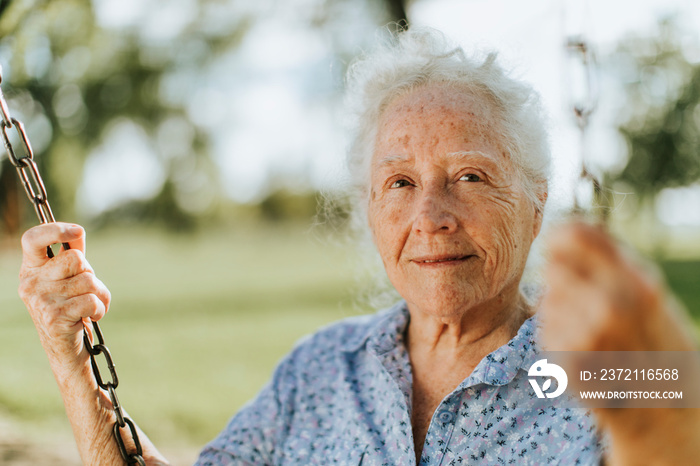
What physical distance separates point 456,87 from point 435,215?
1.45 feet

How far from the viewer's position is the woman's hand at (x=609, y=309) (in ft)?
2.91

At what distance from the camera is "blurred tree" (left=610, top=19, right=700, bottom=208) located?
17.9m

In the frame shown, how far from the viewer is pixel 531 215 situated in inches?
75.7

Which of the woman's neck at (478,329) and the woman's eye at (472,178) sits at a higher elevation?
the woman's eye at (472,178)

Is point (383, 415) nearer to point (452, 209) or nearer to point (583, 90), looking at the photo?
point (452, 209)

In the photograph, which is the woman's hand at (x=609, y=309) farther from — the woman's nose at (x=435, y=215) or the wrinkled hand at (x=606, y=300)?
the woman's nose at (x=435, y=215)

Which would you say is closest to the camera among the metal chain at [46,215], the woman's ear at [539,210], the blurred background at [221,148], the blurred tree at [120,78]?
the metal chain at [46,215]

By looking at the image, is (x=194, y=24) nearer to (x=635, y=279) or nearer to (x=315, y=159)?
(x=315, y=159)

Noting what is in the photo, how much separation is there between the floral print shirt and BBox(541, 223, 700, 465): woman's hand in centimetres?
44

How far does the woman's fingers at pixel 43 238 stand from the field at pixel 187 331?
4.05 feet

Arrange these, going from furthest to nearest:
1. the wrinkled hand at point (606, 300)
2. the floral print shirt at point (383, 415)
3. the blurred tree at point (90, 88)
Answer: the blurred tree at point (90, 88)
the floral print shirt at point (383, 415)
the wrinkled hand at point (606, 300)

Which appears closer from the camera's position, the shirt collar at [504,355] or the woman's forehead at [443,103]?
the shirt collar at [504,355]

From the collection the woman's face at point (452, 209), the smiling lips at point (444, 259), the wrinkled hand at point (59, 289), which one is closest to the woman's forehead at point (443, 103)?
the woman's face at point (452, 209)

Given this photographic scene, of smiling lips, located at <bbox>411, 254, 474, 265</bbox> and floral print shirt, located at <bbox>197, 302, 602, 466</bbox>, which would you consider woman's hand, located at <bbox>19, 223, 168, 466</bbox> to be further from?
smiling lips, located at <bbox>411, 254, 474, 265</bbox>
